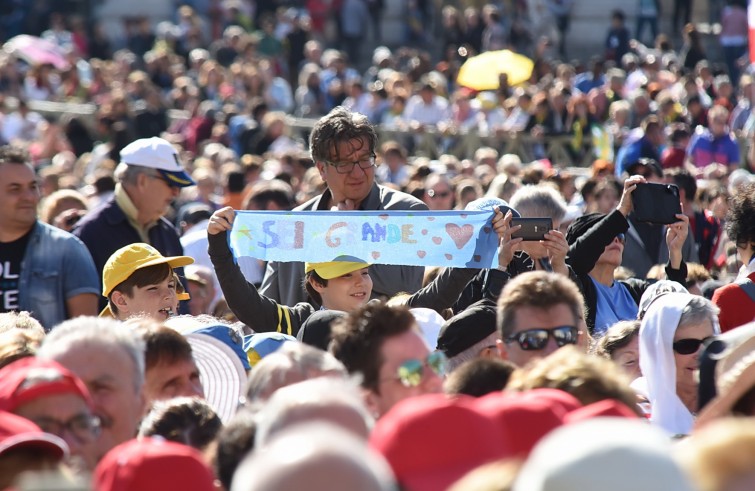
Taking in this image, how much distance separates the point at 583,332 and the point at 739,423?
2.58 meters

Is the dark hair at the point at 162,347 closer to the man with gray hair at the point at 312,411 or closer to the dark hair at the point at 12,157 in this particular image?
the man with gray hair at the point at 312,411

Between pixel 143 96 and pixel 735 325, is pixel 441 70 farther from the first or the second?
pixel 735 325

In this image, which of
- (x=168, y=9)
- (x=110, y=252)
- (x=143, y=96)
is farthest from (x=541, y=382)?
(x=168, y=9)

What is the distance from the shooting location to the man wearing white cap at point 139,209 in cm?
772

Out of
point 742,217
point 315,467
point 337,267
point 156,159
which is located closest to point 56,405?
point 315,467

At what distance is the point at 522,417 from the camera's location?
347cm

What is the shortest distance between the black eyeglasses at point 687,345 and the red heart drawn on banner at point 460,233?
4.29ft

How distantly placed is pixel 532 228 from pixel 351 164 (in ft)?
2.99

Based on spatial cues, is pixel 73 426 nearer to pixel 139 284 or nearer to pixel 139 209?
pixel 139 284

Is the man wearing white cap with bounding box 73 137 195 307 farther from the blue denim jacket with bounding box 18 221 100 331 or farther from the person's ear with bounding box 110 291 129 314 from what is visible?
the person's ear with bounding box 110 291 129 314

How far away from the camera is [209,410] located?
4441 mm

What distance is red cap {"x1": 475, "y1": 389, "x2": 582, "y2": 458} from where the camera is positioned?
11.2ft

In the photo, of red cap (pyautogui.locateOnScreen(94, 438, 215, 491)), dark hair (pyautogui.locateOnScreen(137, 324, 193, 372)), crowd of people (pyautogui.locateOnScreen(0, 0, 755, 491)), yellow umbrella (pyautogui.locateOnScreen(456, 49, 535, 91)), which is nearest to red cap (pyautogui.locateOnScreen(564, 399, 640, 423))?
crowd of people (pyautogui.locateOnScreen(0, 0, 755, 491))

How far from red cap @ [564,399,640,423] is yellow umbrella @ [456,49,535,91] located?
16296 millimetres
